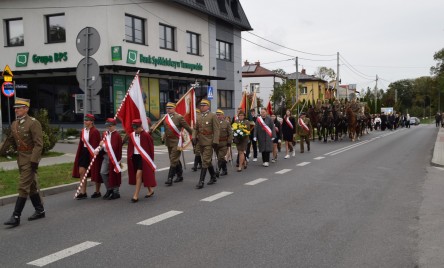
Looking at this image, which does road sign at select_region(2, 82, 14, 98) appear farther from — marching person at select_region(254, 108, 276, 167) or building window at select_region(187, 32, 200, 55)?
building window at select_region(187, 32, 200, 55)

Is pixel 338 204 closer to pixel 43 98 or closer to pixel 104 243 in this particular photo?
pixel 104 243

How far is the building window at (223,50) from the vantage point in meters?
36.6

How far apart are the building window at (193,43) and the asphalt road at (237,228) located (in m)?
22.5

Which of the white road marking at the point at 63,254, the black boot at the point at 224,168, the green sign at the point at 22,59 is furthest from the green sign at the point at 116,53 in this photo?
the white road marking at the point at 63,254

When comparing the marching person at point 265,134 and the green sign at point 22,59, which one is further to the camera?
the green sign at point 22,59

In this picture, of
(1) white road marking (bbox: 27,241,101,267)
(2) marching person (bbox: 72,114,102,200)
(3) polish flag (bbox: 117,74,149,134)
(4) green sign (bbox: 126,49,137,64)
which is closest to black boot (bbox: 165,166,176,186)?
(3) polish flag (bbox: 117,74,149,134)

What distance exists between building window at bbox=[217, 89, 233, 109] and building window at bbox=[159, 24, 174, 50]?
7.36 m

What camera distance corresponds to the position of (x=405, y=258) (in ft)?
17.4

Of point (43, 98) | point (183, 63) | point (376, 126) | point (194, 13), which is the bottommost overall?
point (376, 126)

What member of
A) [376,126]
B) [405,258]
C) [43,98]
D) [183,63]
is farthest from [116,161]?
[376,126]

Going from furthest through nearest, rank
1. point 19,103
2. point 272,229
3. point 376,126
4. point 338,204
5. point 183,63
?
point 376,126 → point 183,63 → point 338,204 → point 19,103 → point 272,229

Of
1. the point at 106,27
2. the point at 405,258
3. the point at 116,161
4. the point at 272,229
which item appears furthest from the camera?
the point at 106,27

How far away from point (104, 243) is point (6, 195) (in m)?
4.16

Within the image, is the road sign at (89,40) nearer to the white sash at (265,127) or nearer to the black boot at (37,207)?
the black boot at (37,207)
